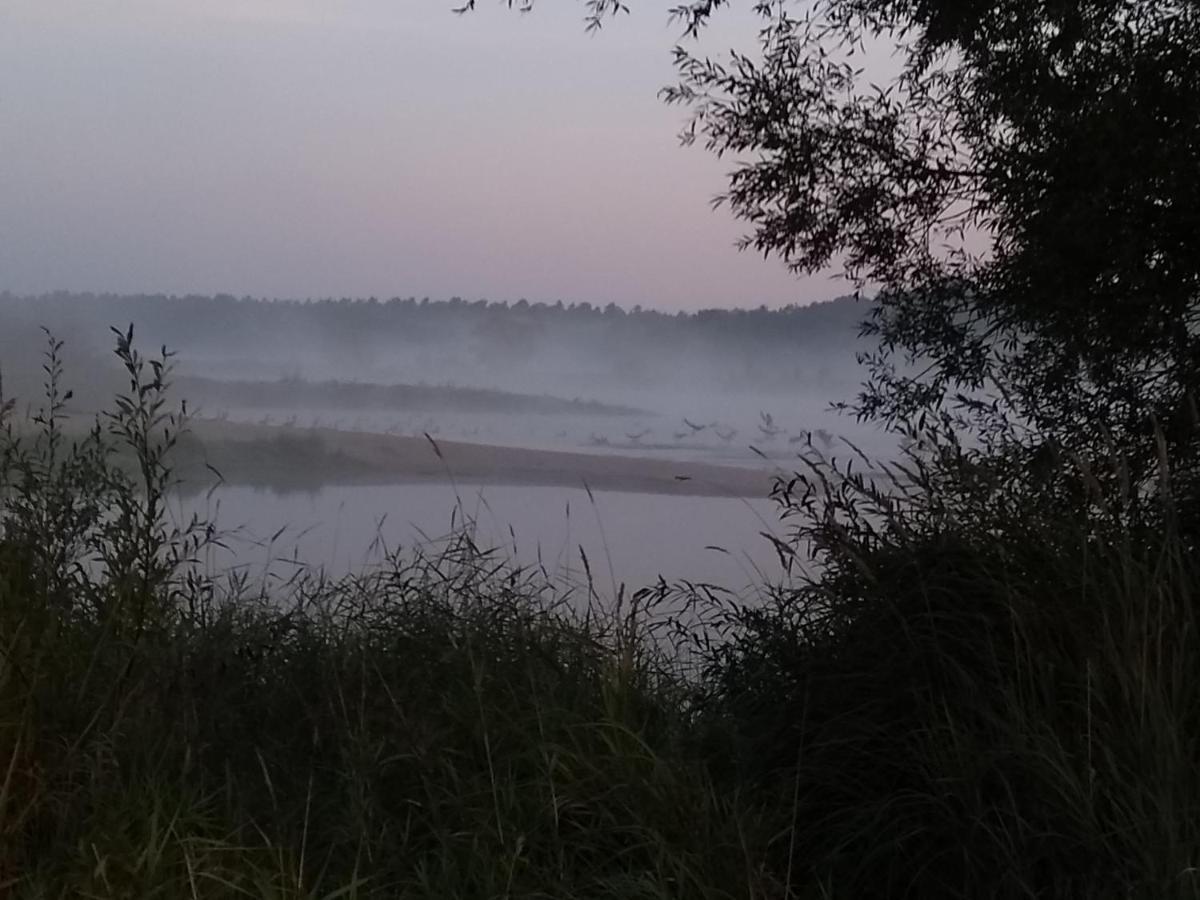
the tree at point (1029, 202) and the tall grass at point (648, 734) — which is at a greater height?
the tree at point (1029, 202)

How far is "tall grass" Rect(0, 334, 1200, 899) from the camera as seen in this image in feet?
9.53

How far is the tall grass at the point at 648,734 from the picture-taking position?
290cm

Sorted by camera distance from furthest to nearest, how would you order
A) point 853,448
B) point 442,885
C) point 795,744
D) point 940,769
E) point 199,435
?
point 199,435 → point 853,448 → point 795,744 → point 940,769 → point 442,885

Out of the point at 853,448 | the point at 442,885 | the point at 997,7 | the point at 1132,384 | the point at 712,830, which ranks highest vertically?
the point at 997,7

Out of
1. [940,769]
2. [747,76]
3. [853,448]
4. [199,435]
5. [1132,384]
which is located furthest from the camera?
[199,435]

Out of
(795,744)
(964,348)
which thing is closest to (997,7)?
(964,348)

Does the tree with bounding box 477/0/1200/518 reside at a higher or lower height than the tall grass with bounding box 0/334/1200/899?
higher

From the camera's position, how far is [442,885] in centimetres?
293

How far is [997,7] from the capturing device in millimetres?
5180

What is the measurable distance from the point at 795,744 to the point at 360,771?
1.26 m

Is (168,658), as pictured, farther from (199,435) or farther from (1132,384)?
(199,435)

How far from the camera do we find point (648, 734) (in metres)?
3.64

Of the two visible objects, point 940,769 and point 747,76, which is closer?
point 940,769

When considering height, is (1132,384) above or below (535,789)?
above
